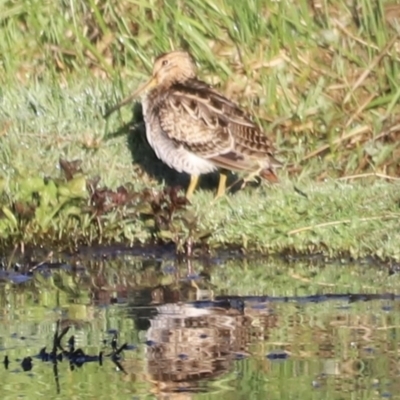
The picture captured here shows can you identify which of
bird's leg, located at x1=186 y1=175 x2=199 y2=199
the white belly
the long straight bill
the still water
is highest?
the long straight bill

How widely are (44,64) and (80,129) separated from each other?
0.96 meters

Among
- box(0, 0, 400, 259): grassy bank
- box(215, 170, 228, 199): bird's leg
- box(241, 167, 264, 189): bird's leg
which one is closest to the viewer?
box(0, 0, 400, 259): grassy bank

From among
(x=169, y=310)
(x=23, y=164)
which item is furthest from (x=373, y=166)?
(x=169, y=310)

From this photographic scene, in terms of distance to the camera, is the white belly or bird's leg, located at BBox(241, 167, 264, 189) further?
the white belly

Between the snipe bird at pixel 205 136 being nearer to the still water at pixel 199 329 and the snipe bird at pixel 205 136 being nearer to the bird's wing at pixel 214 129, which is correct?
the bird's wing at pixel 214 129

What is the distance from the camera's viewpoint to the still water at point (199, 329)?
17.2 feet

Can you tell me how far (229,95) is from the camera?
992 centimetres

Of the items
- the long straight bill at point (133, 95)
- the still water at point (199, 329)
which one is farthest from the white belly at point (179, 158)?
the still water at point (199, 329)

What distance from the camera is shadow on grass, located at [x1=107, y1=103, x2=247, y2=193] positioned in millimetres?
9320

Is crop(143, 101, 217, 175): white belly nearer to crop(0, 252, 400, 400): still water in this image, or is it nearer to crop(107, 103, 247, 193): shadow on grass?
crop(107, 103, 247, 193): shadow on grass

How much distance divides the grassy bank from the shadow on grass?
10mm

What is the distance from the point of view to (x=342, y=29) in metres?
10.2

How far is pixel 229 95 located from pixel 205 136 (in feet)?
3.86

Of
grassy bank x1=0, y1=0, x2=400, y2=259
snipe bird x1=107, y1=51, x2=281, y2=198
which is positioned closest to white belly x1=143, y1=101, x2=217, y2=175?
snipe bird x1=107, y1=51, x2=281, y2=198
